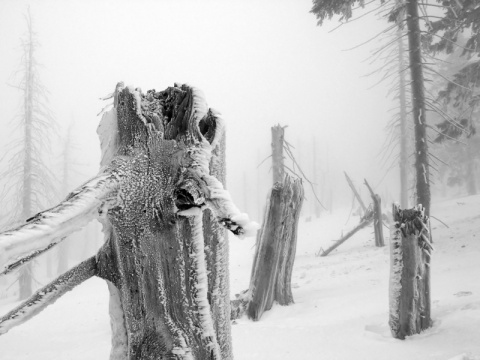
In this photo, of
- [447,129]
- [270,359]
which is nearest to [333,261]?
[447,129]

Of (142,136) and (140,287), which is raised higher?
(142,136)

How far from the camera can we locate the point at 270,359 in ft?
11.4

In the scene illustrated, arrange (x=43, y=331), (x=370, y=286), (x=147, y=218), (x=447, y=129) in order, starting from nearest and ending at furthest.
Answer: (x=147, y=218)
(x=370, y=286)
(x=43, y=331)
(x=447, y=129)

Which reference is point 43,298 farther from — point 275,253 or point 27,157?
point 27,157

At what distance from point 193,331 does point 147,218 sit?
54cm

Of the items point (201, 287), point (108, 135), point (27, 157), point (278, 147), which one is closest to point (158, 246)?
point (201, 287)

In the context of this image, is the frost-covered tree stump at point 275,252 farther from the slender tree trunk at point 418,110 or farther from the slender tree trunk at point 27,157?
the slender tree trunk at point 27,157

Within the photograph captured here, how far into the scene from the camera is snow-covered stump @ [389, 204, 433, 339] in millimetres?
3732

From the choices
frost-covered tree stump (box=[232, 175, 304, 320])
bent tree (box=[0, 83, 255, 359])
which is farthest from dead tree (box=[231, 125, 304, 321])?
bent tree (box=[0, 83, 255, 359])

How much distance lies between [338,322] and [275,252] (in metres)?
1.69

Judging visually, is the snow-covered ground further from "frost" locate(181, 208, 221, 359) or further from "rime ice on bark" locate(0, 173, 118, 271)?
"rime ice on bark" locate(0, 173, 118, 271)

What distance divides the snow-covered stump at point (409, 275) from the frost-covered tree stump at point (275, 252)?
2156 millimetres

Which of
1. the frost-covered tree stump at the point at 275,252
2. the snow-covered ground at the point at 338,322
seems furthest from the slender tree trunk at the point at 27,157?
the frost-covered tree stump at the point at 275,252

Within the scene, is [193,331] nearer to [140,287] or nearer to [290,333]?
[140,287]
